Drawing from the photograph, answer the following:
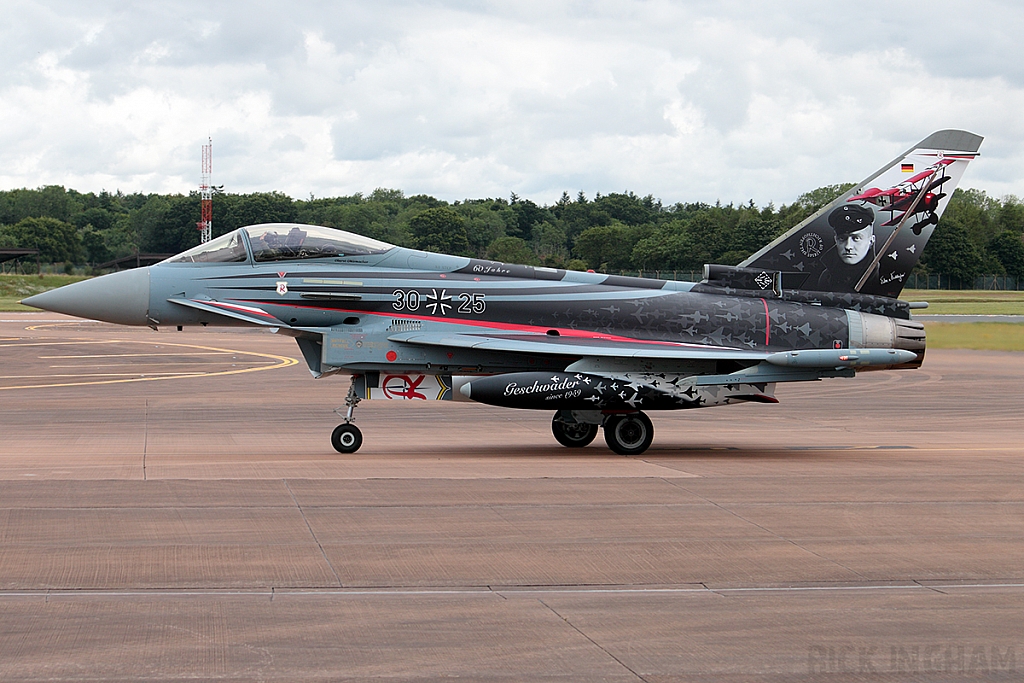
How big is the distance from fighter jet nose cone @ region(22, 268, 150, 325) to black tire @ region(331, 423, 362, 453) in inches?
126

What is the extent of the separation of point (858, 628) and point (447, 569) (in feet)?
9.93

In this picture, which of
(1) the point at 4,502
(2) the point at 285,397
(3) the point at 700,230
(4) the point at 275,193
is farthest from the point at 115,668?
(4) the point at 275,193

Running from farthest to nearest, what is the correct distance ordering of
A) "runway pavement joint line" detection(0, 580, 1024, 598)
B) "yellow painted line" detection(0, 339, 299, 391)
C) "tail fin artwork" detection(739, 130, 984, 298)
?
"yellow painted line" detection(0, 339, 299, 391), "tail fin artwork" detection(739, 130, 984, 298), "runway pavement joint line" detection(0, 580, 1024, 598)

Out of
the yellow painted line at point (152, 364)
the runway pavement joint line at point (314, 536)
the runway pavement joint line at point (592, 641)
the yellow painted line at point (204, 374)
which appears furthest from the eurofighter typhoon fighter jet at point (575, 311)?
the yellow painted line at point (152, 364)

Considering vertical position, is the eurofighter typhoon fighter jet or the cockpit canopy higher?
the cockpit canopy

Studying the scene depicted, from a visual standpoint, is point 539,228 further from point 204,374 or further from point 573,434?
point 573,434

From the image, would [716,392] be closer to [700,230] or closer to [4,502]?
[4,502]

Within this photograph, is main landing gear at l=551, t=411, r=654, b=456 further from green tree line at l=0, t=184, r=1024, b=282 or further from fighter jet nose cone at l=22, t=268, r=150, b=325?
green tree line at l=0, t=184, r=1024, b=282

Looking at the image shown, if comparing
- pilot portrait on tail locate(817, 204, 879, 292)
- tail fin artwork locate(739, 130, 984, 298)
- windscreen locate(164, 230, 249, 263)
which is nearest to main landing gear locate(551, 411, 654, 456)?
tail fin artwork locate(739, 130, 984, 298)

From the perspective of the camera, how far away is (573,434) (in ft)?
54.8

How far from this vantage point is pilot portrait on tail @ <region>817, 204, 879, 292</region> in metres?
16.3

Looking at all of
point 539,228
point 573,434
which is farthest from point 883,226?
point 539,228

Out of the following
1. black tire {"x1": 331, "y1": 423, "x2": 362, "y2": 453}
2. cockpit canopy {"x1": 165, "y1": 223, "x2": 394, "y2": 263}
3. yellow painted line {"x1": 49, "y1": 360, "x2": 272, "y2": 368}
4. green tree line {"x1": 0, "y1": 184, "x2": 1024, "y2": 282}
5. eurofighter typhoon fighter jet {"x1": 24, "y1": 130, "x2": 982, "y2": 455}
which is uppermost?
green tree line {"x1": 0, "y1": 184, "x2": 1024, "y2": 282}

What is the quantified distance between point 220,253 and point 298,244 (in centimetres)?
113
